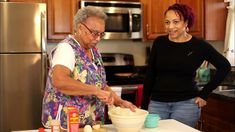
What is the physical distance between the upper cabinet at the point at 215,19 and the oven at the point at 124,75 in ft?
2.97

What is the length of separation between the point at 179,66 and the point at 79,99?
0.75m

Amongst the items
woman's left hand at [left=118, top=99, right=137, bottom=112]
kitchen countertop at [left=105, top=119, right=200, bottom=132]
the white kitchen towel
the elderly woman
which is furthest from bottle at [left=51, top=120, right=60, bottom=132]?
the white kitchen towel

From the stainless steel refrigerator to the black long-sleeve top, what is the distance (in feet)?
4.31

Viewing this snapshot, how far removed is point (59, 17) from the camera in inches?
135

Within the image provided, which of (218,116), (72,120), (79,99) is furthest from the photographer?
(218,116)

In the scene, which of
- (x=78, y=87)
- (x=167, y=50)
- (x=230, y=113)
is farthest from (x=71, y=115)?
(x=230, y=113)

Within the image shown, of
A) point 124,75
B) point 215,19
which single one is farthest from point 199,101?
point 215,19

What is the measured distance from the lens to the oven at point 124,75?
11.0ft

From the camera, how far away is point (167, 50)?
2.17 meters

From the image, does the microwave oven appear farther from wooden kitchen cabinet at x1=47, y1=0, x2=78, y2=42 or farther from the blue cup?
the blue cup

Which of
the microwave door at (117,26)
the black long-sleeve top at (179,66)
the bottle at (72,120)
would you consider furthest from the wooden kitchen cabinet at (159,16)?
the bottle at (72,120)

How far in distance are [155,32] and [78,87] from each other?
2.31 meters

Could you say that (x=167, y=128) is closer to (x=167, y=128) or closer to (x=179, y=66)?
(x=167, y=128)

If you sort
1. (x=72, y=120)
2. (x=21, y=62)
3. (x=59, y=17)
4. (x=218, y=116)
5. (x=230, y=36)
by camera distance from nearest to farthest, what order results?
(x=72, y=120) → (x=218, y=116) → (x=21, y=62) → (x=59, y=17) → (x=230, y=36)
